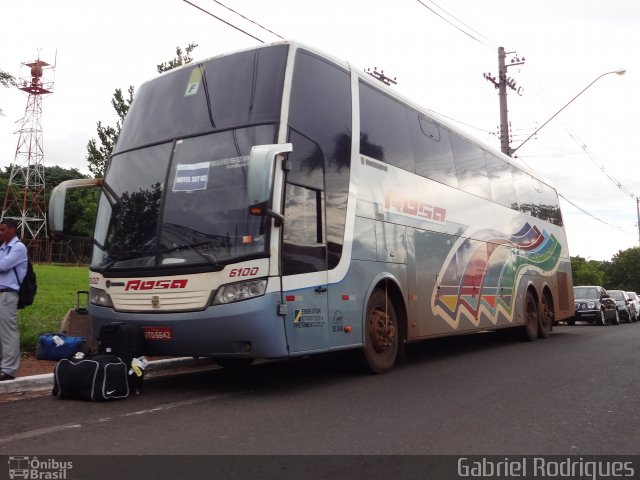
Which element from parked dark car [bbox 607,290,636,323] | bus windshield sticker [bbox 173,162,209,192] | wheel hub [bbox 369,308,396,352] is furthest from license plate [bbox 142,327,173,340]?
parked dark car [bbox 607,290,636,323]

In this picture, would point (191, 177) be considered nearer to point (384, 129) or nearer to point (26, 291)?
point (26, 291)

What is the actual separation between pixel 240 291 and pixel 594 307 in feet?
72.5

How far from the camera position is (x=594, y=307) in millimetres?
24375

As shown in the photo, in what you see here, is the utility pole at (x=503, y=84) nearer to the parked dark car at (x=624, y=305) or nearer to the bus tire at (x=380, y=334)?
the parked dark car at (x=624, y=305)

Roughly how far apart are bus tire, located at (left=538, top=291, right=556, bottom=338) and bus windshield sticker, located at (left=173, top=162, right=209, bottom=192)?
34.1 ft

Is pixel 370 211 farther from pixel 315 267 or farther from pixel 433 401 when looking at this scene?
pixel 433 401

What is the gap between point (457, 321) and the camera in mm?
9875

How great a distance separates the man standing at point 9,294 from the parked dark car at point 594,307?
2186 cm

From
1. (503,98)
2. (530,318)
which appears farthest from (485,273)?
(503,98)

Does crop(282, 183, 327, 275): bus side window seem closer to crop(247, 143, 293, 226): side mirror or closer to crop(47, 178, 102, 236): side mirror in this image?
crop(247, 143, 293, 226): side mirror

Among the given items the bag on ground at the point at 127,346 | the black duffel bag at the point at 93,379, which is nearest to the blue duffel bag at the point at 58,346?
the bag on ground at the point at 127,346

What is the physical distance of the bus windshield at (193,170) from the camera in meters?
6.16

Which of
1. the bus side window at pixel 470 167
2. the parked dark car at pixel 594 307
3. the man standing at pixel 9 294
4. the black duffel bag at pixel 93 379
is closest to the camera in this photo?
the black duffel bag at pixel 93 379

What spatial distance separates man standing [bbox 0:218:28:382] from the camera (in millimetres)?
6555
